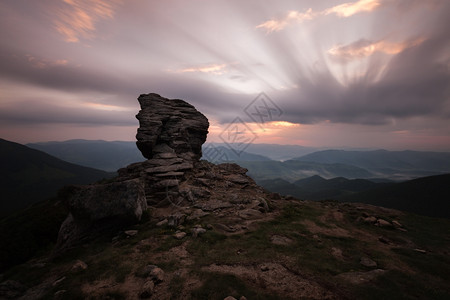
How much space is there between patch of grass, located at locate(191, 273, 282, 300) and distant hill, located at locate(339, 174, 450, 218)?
8288 inches

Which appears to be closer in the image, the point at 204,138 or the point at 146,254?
the point at 146,254

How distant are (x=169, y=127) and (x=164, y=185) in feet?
54.6

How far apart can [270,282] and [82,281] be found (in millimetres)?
11896

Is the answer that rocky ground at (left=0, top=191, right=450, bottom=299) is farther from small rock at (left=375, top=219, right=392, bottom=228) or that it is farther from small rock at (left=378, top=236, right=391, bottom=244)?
small rock at (left=375, top=219, right=392, bottom=228)

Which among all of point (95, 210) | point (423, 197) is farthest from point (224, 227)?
point (423, 197)

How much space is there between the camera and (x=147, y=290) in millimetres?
10438


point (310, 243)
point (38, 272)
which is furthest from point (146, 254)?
point (310, 243)

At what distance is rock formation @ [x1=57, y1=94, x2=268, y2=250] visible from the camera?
18.9 metres

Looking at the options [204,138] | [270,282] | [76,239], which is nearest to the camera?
[270,282]

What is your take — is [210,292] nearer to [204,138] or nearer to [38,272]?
[38,272]

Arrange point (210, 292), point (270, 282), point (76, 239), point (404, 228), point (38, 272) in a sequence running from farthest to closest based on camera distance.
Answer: point (404, 228), point (76, 239), point (38, 272), point (270, 282), point (210, 292)

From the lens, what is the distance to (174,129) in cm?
4022

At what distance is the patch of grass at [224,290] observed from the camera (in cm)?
986

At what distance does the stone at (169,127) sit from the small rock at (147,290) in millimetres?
28552
